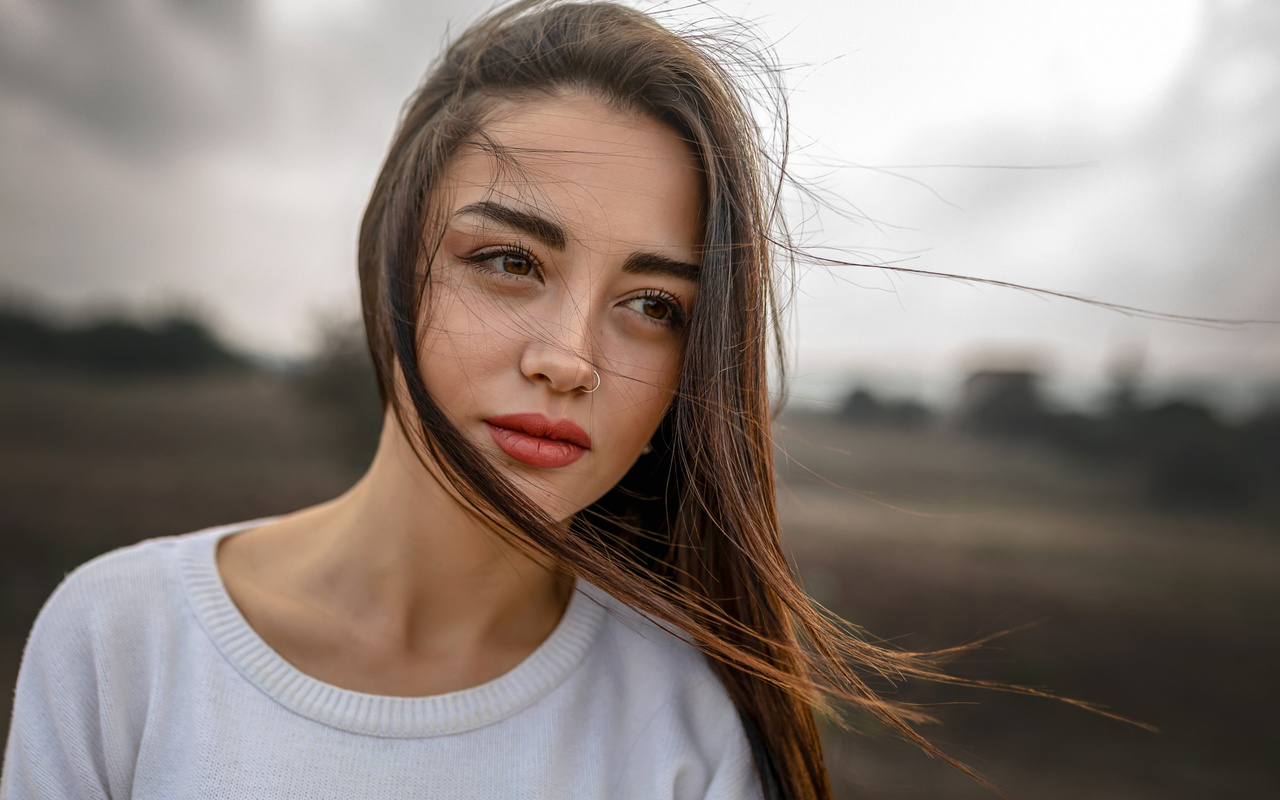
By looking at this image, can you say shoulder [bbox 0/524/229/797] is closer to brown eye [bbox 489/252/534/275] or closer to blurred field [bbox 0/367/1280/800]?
brown eye [bbox 489/252/534/275]

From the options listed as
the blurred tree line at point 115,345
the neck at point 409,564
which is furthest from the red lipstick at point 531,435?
the blurred tree line at point 115,345

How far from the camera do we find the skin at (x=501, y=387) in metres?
0.99

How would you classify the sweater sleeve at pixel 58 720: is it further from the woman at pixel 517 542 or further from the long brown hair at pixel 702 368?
the long brown hair at pixel 702 368

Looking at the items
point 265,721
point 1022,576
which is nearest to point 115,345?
point 265,721

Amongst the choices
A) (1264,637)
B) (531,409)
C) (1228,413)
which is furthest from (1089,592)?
(531,409)

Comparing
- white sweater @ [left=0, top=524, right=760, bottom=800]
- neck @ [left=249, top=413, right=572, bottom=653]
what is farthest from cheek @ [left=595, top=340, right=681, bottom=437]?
white sweater @ [left=0, top=524, right=760, bottom=800]

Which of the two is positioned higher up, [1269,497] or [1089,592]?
[1269,497]

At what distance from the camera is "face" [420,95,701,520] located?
38.6 inches

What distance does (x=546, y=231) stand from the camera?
38.1 inches

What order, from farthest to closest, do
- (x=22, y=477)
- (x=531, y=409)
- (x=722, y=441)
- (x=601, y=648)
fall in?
(x=22, y=477), (x=601, y=648), (x=722, y=441), (x=531, y=409)

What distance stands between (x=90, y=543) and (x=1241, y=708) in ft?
17.0

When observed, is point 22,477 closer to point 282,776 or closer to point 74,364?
point 74,364

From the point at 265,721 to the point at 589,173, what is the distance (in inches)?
39.2

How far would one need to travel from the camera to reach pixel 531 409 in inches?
38.8
